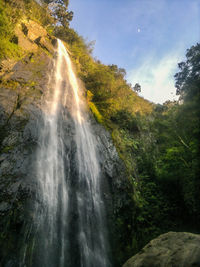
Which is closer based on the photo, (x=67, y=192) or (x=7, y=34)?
(x=67, y=192)

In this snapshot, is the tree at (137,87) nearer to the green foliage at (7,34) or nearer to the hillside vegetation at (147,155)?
the hillside vegetation at (147,155)

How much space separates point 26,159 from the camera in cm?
394

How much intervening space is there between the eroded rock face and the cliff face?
1.49 metres

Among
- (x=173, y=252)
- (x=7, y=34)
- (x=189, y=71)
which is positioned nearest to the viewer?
(x=173, y=252)

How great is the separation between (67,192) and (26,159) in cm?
149

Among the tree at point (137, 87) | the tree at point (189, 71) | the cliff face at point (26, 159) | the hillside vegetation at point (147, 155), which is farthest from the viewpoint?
the tree at point (137, 87)

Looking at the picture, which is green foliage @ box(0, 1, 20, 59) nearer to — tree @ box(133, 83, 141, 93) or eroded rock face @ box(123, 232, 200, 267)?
eroded rock face @ box(123, 232, 200, 267)

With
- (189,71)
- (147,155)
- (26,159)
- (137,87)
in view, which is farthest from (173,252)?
(137,87)

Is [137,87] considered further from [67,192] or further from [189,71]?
[67,192]

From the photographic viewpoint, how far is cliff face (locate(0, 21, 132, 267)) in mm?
2999

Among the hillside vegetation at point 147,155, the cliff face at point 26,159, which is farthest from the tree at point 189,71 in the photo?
the cliff face at point 26,159

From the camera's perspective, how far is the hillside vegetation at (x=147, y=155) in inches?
227

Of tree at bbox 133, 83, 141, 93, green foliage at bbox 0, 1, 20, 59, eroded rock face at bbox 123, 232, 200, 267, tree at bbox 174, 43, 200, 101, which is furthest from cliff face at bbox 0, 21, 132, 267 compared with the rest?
tree at bbox 133, 83, 141, 93

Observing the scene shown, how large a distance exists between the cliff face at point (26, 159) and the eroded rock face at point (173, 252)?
1487 mm
